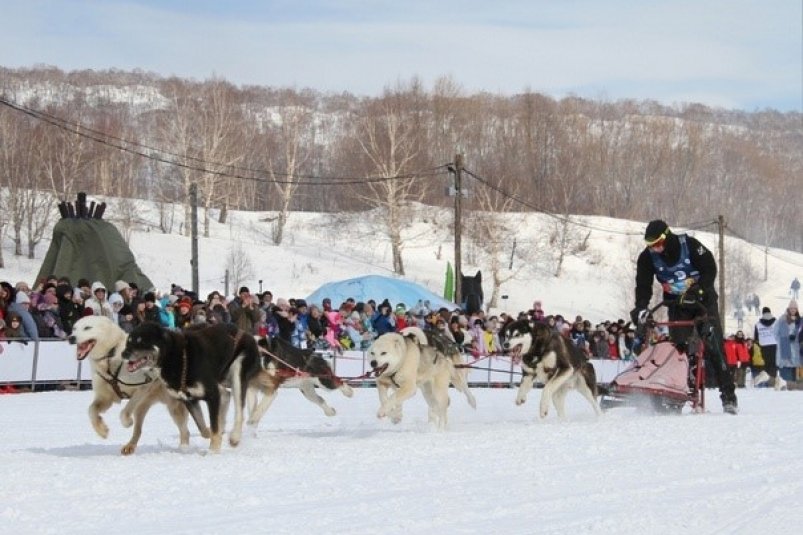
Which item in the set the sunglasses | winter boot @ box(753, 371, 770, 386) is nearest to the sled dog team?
the sunglasses

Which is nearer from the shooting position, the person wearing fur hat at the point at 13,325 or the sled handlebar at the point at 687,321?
the sled handlebar at the point at 687,321

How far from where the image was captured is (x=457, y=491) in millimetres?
5086

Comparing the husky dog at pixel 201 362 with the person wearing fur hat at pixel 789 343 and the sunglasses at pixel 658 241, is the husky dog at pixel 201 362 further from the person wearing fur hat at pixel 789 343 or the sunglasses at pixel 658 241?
the person wearing fur hat at pixel 789 343

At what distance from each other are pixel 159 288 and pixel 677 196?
4748 cm

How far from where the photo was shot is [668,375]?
904 cm

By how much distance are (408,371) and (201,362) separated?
1.87 m

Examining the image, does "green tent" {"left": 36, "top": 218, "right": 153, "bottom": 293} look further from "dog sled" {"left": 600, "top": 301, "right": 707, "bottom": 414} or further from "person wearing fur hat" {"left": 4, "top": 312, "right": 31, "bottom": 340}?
"dog sled" {"left": 600, "top": 301, "right": 707, "bottom": 414}

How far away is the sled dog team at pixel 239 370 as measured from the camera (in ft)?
21.4

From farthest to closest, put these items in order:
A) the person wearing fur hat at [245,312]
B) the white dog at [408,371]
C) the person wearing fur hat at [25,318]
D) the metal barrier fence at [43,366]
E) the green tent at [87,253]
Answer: the green tent at [87,253] → the person wearing fur hat at [245,312] → the person wearing fur hat at [25,318] → the metal barrier fence at [43,366] → the white dog at [408,371]

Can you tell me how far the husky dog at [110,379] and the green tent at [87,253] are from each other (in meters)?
16.8

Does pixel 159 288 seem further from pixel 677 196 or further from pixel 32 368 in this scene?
pixel 677 196

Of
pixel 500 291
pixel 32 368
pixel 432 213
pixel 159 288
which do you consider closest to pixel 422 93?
pixel 432 213

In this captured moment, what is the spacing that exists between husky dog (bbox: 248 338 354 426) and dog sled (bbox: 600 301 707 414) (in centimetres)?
226

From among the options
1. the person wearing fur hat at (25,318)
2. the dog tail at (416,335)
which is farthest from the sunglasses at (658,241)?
the person wearing fur hat at (25,318)
